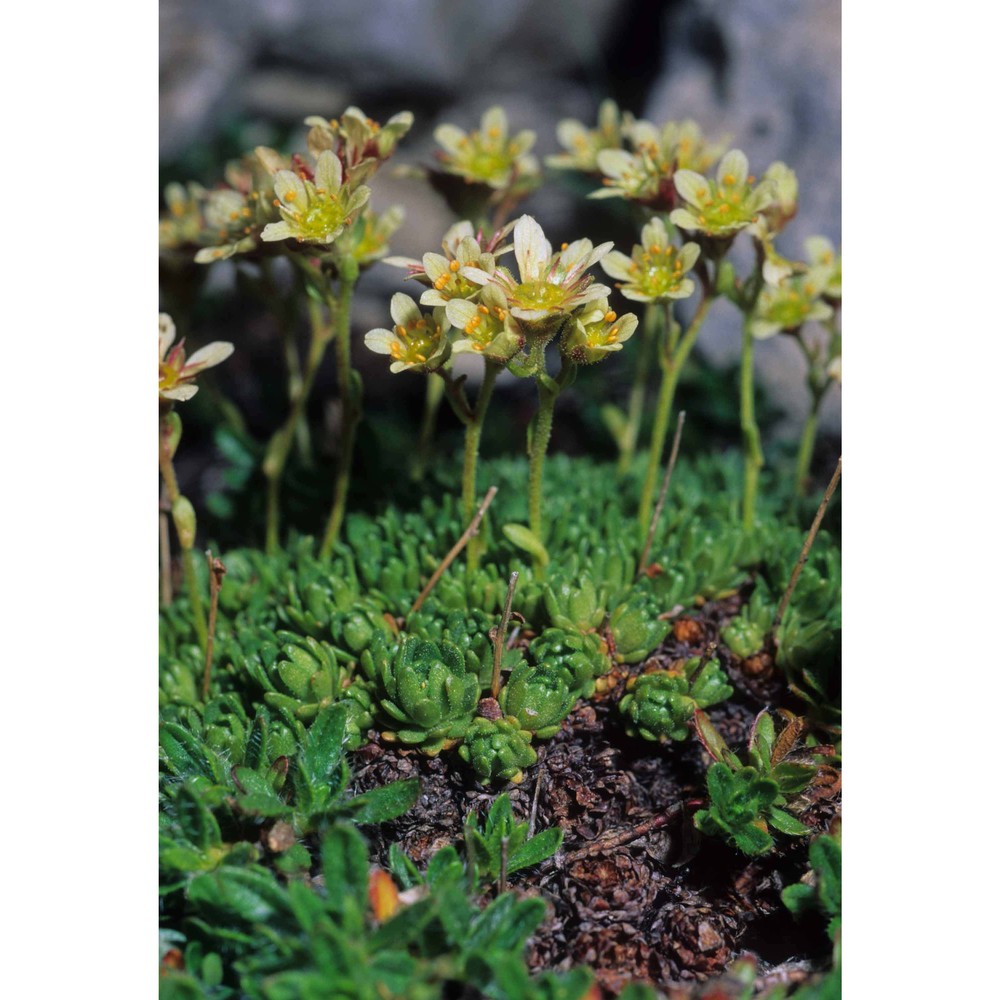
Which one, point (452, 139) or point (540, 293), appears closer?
point (540, 293)

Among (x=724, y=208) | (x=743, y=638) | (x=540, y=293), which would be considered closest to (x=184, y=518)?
(x=540, y=293)

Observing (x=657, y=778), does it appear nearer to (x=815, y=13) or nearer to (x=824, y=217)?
(x=824, y=217)

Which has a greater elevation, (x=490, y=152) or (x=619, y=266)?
(x=490, y=152)

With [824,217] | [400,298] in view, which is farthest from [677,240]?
[824,217]

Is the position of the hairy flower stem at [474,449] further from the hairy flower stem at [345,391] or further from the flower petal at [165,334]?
the flower petal at [165,334]

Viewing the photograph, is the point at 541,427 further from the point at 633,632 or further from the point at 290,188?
the point at 290,188

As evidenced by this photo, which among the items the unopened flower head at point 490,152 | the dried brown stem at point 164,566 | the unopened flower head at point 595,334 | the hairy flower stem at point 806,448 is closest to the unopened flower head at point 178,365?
the dried brown stem at point 164,566
